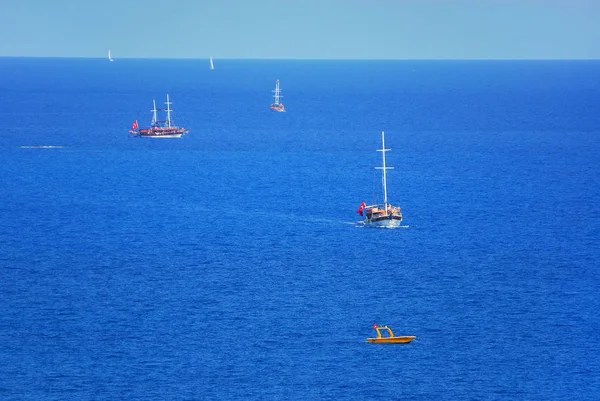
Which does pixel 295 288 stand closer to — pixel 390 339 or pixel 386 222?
pixel 390 339

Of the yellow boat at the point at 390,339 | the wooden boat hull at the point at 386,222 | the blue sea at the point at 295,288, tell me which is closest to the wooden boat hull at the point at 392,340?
the yellow boat at the point at 390,339

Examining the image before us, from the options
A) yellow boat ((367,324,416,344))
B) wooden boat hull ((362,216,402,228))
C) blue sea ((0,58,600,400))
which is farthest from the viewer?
wooden boat hull ((362,216,402,228))

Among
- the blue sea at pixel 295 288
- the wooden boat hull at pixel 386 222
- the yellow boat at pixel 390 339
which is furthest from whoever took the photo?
the wooden boat hull at pixel 386 222

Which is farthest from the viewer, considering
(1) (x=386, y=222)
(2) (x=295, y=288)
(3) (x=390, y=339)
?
(1) (x=386, y=222)

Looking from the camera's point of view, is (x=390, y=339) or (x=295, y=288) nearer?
(x=390, y=339)

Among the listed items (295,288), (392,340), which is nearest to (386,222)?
(295,288)

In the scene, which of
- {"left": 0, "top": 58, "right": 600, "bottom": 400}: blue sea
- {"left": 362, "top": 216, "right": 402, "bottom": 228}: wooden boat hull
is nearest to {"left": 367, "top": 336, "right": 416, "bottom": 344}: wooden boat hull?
{"left": 0, "top": 58, "right": 600, "bottom": 400}: blue sea

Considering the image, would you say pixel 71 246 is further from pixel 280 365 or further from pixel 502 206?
pixel 502 206

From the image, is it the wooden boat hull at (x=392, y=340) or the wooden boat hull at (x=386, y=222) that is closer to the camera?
the wooden boat hull at (x=392, y=340)

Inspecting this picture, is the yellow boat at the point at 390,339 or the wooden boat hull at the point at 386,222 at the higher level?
the wooden boat hull at the point at 386,222

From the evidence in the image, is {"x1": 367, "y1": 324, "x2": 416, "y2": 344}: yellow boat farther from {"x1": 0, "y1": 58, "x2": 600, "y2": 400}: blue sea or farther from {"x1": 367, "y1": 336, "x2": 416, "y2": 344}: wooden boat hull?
{"x1": 0, "y1": 58, "x2": 600, "y2": 400}: blue sea

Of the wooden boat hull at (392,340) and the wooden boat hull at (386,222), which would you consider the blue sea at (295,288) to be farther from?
the wooden boat hull at (386,222)
